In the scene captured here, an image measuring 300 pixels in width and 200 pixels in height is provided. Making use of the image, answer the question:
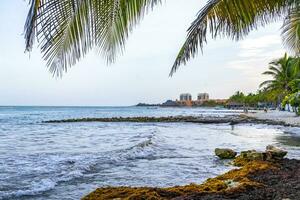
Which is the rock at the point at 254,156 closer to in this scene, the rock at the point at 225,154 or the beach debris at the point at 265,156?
the beach debris at the point at 265,156

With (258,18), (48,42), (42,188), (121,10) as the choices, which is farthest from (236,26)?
(42,188)

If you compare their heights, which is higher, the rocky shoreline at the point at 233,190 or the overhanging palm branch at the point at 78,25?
the overhanging palm branch at the point at 78,25

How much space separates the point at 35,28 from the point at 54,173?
32.2 feet

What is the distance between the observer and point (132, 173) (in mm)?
11062

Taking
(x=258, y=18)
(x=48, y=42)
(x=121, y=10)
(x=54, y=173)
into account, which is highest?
(x=258, y=18)

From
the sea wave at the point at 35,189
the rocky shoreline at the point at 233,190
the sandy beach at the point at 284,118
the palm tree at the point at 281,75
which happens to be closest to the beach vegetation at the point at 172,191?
the rocky shoreline at the point at 233,190

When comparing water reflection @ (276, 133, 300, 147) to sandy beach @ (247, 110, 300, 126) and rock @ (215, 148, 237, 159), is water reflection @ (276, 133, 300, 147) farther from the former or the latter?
sandy beach @ (247, 110, 300, 126)

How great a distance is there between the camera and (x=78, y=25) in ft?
7.91

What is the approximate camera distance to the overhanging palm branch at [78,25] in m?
2.14

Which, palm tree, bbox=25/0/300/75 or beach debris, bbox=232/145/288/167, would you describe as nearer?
palm tree, bbox=25/0/300/75

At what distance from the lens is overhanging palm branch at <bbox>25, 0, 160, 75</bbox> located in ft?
7.02

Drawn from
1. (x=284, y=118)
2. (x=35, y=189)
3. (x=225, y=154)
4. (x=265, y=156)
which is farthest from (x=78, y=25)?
(x=284, y=118)

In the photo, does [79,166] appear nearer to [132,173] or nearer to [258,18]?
[132,173]

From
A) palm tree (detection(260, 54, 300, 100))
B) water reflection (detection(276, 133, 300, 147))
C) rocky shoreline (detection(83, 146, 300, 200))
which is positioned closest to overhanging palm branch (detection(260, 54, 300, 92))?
palm tree (detection(260, 54, 300, 100))
